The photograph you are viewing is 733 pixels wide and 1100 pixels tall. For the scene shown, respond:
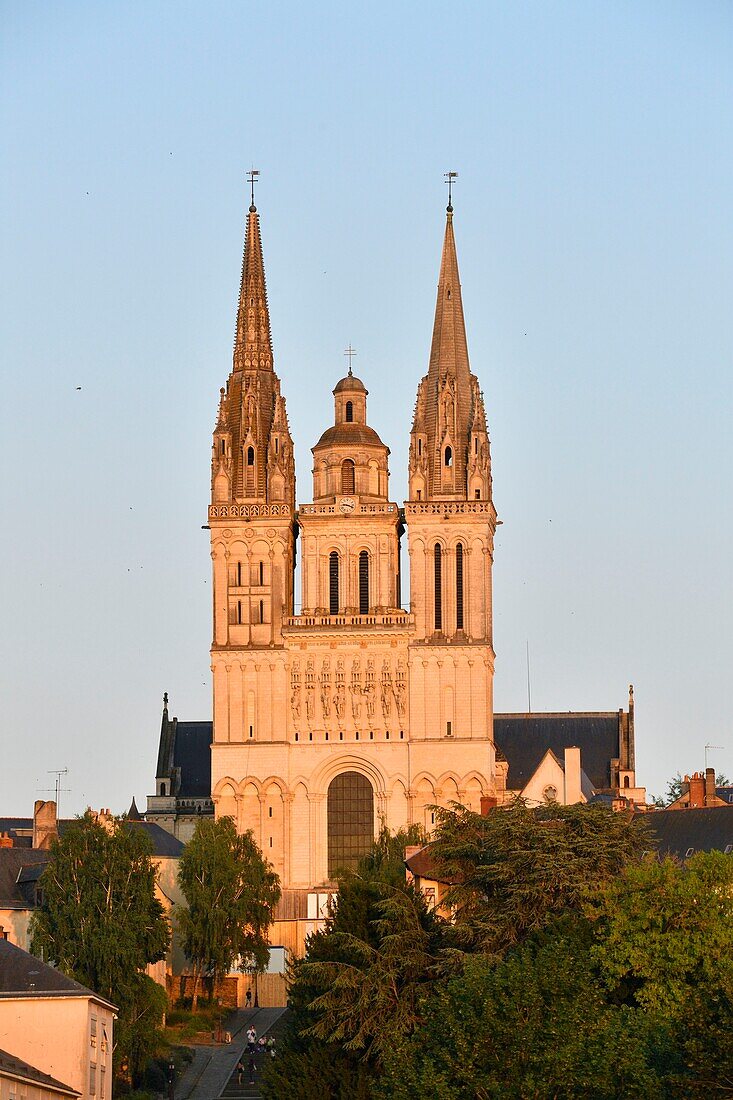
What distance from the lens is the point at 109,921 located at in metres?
83.9

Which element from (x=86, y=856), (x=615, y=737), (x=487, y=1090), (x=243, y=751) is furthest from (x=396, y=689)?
(x=487, y=1090)

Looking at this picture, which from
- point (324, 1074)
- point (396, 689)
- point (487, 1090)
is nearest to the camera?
point (487, 1090)

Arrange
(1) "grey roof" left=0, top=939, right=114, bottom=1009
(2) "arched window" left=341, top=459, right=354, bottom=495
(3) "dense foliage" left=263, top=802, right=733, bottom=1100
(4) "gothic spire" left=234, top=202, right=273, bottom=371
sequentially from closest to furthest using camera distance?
(3) "dense foliage" left=263, top=802, right=733, bottom=1100 → (1) "grey roof" left=0, top=939, right=114, bottom=1009 → (2) "arched window" left=341, top=459, right=354, bottom=495 → (4) "gothic spire" left=234, top=202, right=273, bottom=371

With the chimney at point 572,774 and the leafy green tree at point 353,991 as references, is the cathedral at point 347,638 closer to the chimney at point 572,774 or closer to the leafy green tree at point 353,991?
the chimney at point 572,774

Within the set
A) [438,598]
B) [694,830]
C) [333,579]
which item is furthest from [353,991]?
[333,579]

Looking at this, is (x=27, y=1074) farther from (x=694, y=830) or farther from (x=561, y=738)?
(x=561, y=738)

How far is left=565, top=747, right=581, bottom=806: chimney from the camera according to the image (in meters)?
117

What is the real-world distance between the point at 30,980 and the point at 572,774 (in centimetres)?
4881

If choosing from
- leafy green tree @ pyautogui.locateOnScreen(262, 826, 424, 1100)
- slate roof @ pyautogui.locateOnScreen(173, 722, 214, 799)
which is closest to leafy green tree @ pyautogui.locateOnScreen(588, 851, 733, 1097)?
leafy green tree @ pyautogui.locateOnScreen(262, 826, 424, 1100)

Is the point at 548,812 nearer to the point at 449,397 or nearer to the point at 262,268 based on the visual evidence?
the point at 449,397

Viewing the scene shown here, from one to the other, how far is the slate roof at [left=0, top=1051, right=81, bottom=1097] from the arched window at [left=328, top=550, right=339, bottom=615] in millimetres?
48194

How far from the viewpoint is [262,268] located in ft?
398

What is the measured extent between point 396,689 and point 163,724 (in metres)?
20.4

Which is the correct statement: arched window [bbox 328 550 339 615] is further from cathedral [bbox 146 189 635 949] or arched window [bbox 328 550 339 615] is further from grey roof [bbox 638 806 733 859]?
grey roof [bbox 638 806 733 859]
